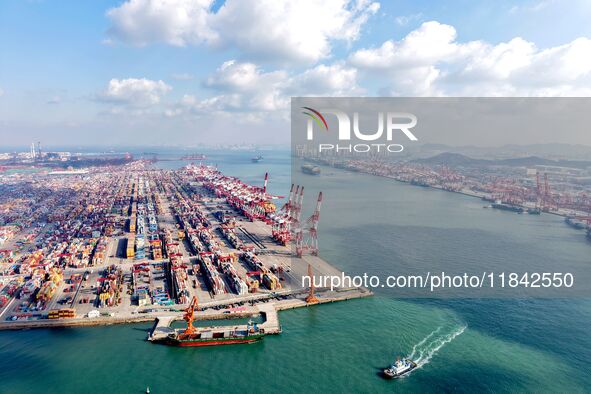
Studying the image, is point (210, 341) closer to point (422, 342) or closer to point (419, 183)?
point (422, 342)

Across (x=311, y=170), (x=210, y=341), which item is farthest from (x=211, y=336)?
(x=311, y=170)

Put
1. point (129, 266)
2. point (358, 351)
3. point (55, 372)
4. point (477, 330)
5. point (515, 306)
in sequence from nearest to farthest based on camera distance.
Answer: point (55, 372)
point (358, 351)
point (477, 330)
point (515, 306)
point (129, 266)

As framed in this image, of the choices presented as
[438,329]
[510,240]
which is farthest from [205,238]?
[510,240]

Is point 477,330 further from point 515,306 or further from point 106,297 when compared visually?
point 106,297

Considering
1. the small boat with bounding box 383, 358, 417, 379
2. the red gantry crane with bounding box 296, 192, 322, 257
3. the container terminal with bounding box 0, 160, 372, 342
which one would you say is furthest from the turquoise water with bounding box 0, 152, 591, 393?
the red gantry crane with bounding box 296, 192, 322, 257

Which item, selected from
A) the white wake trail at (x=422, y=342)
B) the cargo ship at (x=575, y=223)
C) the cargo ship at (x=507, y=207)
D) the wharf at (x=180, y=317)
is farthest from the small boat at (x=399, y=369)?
the cargo ship at (x=507, y=207)
